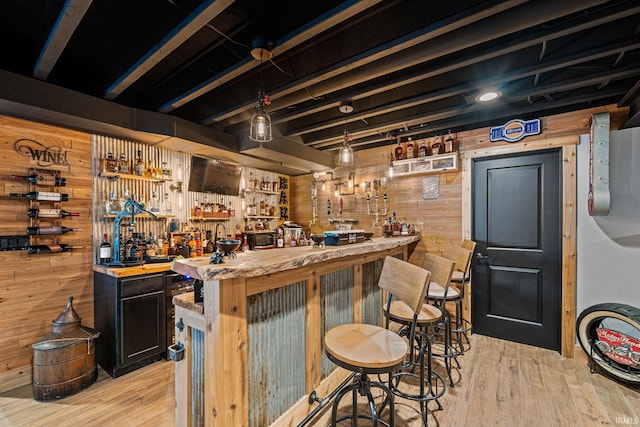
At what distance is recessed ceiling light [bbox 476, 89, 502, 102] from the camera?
8.61 feet

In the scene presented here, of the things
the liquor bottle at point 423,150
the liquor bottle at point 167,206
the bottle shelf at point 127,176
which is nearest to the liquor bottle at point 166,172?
the bottle shelf at point 127,176

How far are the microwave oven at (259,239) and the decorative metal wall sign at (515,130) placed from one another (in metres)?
3.63

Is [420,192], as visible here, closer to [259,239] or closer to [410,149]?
[410,149]

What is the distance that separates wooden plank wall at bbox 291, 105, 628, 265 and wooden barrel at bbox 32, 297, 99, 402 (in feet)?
11.8

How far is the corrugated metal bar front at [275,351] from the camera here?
1654 mm

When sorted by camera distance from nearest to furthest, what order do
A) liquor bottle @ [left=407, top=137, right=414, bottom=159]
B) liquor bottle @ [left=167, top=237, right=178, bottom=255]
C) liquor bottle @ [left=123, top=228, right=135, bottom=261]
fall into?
liquor bottle @ [left=123, top=228, right=135, bottom=261]
liquor bottle @ [left=167, top=237, right=178, bottom=255]
liquor bottle @ [left=407, top=137, right=414, bottom=159]

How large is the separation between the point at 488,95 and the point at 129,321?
4.12 metres

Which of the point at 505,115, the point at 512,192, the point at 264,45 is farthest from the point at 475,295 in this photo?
the point at 264,45

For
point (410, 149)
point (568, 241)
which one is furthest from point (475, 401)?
point (410, 149)

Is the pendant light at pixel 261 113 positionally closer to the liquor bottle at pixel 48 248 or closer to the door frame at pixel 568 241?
the liquor bottle at pixel 48 248

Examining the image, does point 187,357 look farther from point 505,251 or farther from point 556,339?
point 556,339

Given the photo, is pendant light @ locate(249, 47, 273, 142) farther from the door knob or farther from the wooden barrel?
the door knob

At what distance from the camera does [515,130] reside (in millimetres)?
3283

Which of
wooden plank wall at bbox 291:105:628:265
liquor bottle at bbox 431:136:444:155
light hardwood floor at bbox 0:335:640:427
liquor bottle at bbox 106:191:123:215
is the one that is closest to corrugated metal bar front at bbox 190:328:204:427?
light hardwood floor at bbox 0:335:640:427
